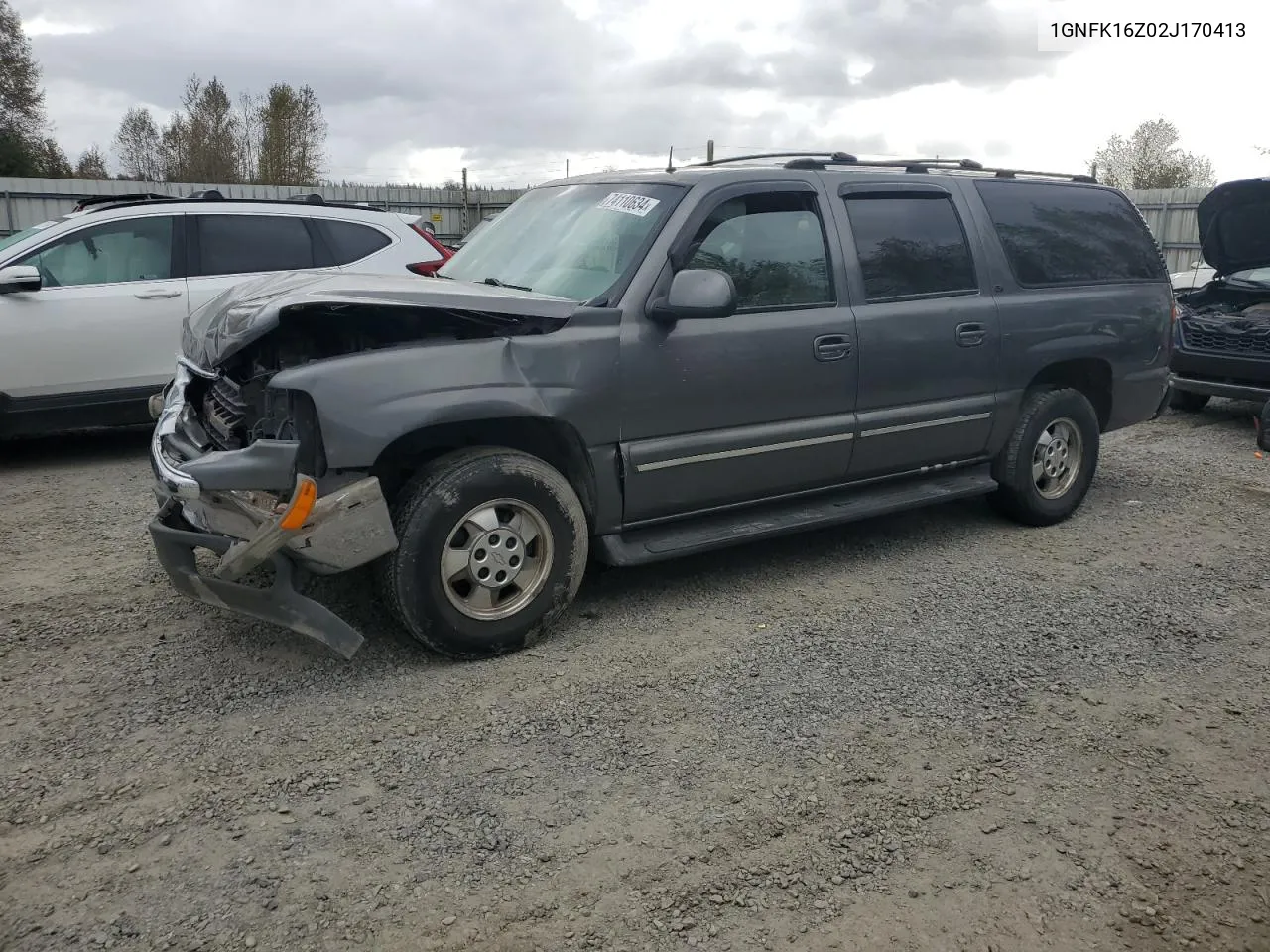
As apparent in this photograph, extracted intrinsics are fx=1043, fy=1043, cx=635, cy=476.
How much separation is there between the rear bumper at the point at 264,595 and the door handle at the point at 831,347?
7.78 feet

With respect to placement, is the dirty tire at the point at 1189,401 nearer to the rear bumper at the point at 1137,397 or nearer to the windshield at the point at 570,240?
the rear bumper at the point at 1137,397

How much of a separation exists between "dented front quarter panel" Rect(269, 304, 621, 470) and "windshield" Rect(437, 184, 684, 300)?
0.32 metres

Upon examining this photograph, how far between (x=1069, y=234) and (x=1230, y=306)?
4613 mm

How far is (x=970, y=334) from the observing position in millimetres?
5309

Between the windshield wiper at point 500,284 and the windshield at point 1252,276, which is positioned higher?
the windshield wiper at point 500,284

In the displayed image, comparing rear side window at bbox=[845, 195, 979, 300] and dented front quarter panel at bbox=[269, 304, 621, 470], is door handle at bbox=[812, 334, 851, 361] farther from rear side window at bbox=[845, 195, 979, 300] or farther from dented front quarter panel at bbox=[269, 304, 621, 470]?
dented front quarter panel at bbox=[269, 304, 621, 470]

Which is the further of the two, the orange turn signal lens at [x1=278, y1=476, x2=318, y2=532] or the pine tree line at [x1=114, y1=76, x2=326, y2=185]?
the pine tree line at [x1=114, y1=76, x2=326, y2=185]

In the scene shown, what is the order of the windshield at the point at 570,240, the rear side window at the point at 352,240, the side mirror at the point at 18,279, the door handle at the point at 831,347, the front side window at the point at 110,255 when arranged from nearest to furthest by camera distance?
the windshield at the point at 570,240, the door handle at the point at 831,347, the side mirror at the point at 18,279, the front side window at the point at 110,255, the rear side window at the point at 352,240

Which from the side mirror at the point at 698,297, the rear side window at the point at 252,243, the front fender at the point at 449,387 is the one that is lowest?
the front fender at the point at 449,387

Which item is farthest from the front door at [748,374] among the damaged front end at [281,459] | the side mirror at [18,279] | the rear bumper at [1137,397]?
the side mirror at [18,279]

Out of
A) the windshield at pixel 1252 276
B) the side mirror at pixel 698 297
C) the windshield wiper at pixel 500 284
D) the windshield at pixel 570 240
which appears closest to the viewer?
the side mirror at pixel 698 297

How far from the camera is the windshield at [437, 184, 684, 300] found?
4461 mm

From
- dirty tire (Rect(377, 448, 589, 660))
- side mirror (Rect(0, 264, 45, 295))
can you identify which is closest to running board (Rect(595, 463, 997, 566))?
dirty tire (Rect(377, 448, 589, 660))

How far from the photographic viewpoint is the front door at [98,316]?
23.0 ft
